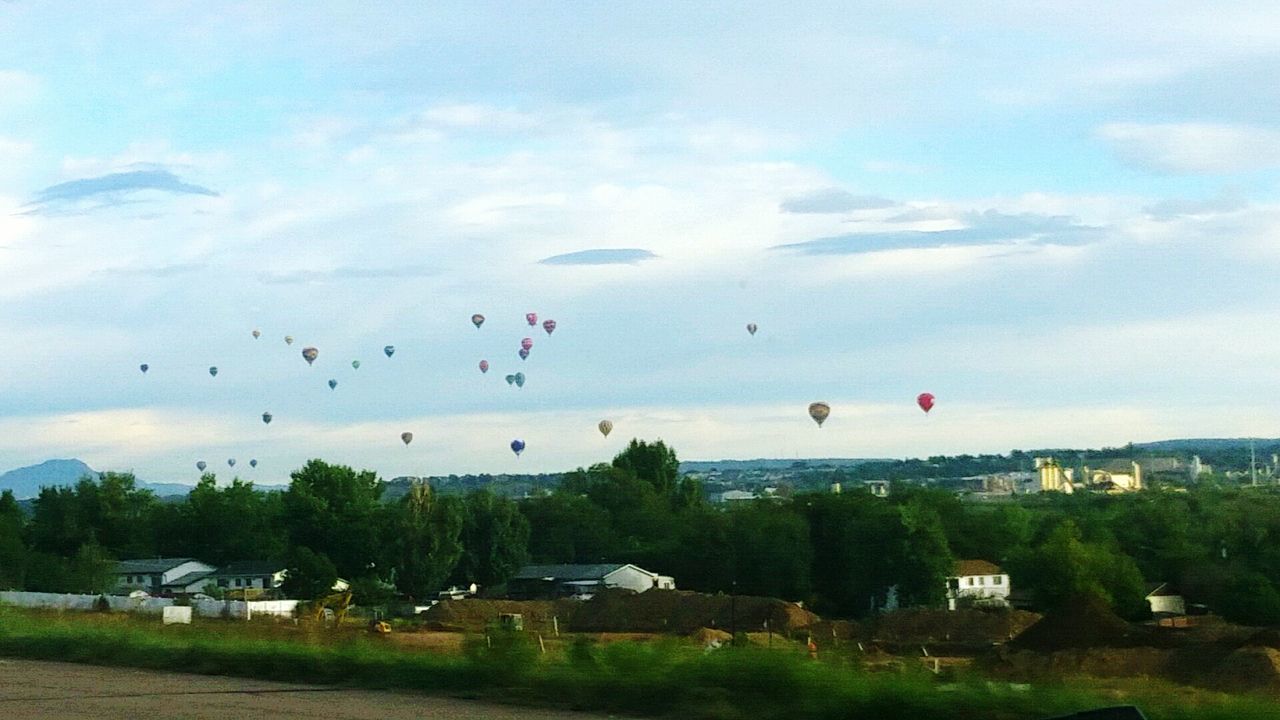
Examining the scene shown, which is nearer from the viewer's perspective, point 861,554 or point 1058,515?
point 861,554

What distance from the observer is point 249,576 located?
349ft

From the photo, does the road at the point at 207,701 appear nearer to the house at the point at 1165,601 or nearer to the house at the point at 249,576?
the house at the point at 1165,601

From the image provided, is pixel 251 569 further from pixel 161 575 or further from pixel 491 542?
pixel 491 542

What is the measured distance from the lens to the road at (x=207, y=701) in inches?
551

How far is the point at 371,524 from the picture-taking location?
101562 millimetres

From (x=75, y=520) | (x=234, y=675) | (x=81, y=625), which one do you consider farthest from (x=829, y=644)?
(x=75, y=520)

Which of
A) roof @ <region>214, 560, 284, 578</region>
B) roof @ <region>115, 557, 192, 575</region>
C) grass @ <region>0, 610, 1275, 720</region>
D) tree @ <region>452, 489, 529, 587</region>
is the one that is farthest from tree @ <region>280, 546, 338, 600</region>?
grass @ <region>0, 610, 1275, 720</region>

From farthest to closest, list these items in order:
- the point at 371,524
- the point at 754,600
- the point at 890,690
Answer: the point at 371,524 → the point at 754,600 → the point at 890,690

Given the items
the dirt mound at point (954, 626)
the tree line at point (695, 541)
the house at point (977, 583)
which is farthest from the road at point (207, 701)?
the house at point (977, 583)

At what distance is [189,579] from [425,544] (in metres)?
20.3

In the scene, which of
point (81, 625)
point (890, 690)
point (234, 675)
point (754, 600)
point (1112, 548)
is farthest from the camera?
point (1112, 548)

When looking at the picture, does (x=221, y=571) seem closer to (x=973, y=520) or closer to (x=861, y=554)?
(x=861, y=554)

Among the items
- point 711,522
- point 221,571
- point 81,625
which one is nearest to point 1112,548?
point 711,522

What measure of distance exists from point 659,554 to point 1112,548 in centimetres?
3357
